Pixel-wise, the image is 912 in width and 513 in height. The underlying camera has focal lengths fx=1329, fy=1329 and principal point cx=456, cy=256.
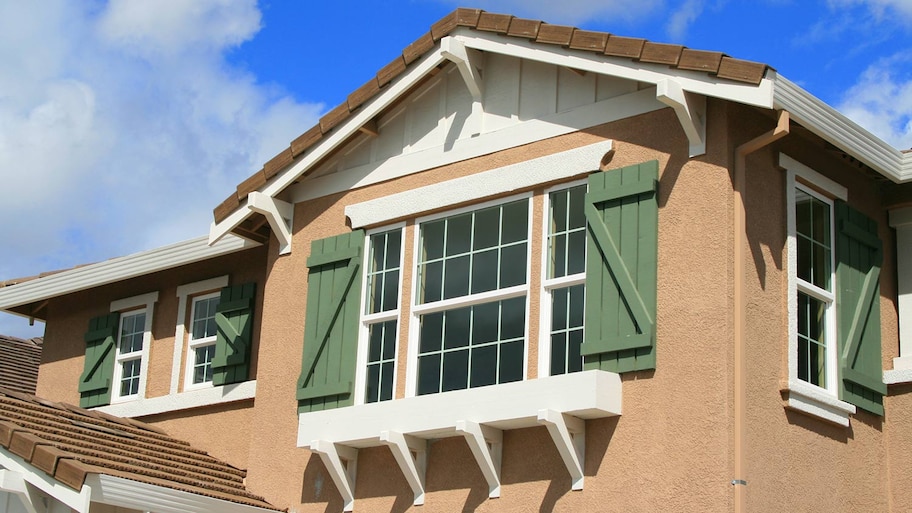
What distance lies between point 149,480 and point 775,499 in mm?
5108

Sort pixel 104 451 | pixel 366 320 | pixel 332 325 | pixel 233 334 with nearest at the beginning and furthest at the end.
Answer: pixel 104 451, pixel 366 320, pixel 332 325, pixel 233 334

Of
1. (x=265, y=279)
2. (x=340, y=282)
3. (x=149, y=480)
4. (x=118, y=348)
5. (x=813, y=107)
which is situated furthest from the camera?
(x=118, y=348)

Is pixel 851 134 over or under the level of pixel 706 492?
over

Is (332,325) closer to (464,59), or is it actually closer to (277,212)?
(277,212)

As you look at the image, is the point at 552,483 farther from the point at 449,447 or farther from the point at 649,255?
the point at 649,255

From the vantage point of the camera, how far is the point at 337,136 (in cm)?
1259

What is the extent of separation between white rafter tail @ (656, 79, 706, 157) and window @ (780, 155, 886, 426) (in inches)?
33.7

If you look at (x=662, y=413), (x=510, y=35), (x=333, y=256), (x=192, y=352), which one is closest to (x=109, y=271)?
(x=192, y=352)

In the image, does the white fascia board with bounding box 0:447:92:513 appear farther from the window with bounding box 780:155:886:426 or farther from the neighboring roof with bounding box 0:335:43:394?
the neighboring roof with bounding box 0:335:43:394

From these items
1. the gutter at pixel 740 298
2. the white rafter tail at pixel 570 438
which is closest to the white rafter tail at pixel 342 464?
the white rafter tail at pixel 570 438

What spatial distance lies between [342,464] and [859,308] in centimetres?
465

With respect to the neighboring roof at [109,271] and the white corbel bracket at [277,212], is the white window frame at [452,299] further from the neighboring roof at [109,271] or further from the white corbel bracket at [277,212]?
the neighboring roof at [109,271]

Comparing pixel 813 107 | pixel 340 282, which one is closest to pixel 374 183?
pixel 340 282

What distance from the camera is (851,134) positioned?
10719 mm
